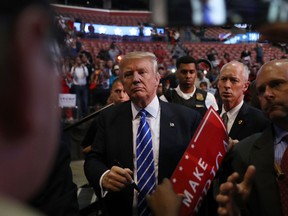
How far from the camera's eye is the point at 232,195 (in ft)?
4.25

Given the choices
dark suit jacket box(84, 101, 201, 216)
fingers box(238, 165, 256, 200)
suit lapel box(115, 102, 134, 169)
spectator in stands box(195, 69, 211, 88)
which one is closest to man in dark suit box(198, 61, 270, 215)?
dark suit jacket box(84, 101, 201, 216)

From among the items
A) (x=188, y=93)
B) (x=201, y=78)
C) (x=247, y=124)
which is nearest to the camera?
(x=247, y=124)

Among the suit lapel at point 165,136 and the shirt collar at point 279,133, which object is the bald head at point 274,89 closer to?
the shirt collar at point 279,133

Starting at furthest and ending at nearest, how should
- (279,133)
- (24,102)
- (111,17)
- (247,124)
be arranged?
(111,17)
(247,124)
(279,133)
(24,102)

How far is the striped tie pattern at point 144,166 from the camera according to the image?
202 centimetres

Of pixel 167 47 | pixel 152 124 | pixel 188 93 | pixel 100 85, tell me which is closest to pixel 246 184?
pixel 152 124

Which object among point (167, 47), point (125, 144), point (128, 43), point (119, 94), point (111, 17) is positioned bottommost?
point (125, 144)

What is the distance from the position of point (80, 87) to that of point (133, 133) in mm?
6734

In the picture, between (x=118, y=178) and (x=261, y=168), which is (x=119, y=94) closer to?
(x=118, y=178)

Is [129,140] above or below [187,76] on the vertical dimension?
below

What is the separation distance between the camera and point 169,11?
0.47 m

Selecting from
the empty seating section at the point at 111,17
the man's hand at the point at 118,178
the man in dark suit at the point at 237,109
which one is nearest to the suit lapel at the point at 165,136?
the man's hand at the point at 118,178

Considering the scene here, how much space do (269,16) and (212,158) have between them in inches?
50.3

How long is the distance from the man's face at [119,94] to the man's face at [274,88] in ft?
5.04
